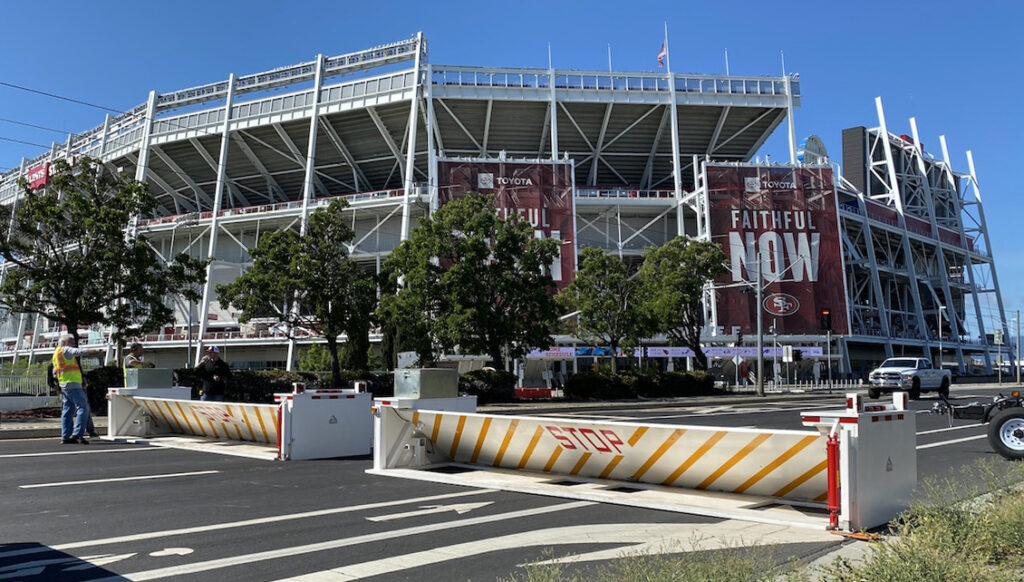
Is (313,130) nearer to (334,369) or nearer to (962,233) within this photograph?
(334,369)

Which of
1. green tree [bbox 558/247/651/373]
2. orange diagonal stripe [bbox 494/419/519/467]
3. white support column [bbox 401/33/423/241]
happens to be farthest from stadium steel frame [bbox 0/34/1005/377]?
orange diagonal stripe [bbox 494/419/519/467]

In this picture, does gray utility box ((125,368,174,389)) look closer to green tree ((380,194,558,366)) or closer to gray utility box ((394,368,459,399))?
gray utility box ((394,368,459,399))

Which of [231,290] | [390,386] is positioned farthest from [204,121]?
[390,386]

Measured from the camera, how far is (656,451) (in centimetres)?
855

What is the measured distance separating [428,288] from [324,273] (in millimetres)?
4323

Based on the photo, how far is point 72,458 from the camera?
12055mm

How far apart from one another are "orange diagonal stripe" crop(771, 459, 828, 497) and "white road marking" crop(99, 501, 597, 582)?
6.83ft

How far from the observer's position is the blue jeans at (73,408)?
539 inches

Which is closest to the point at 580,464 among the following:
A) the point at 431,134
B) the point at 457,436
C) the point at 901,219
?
the point at 457,436

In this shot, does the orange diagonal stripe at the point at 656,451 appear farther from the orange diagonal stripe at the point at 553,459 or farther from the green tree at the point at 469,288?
the green tree at the point at 469,288

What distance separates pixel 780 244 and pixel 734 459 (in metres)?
50.0

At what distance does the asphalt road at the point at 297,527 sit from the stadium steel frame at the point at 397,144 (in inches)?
1701

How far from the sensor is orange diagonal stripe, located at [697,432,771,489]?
761 cm

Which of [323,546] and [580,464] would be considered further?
[580,464]
